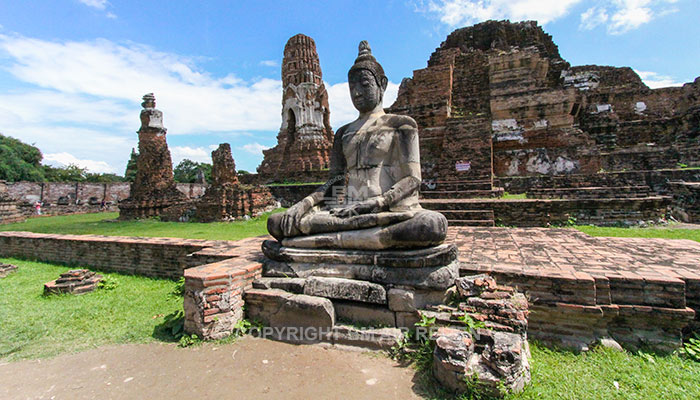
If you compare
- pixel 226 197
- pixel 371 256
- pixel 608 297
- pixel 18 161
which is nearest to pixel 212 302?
pixel 371 256

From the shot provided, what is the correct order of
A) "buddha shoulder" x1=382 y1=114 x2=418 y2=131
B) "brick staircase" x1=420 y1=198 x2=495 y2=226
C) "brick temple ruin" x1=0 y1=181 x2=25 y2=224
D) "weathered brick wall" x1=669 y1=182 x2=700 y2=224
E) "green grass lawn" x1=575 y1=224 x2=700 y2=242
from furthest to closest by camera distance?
"brick temple ruin" x1=0 y1=181 x2=25 y2=224 < "weathered brick wall" x1=669 y1=182 x2=700 y2=224 < "brick staircase" x1=420 y1=198 x2=495 y2=226 < "green grass lawn" x1=575 y1=224 x2=700 y2=242 < "buddha shoulder" x1=382 y1=114 x2=418 y2=131

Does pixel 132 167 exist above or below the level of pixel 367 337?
above

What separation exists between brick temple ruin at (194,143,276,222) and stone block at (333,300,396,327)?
975 cm

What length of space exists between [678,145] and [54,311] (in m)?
17.7

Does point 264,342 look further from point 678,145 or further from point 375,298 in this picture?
point 678,145

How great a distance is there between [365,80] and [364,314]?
2.59 metres

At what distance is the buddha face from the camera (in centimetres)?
382

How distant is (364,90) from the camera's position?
3846 mm

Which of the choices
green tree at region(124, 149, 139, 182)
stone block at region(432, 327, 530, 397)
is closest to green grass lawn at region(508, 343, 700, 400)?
stone block at region(432, 327, 530, 397)

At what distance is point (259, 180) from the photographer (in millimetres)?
20750

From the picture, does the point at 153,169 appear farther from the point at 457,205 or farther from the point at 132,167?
the point at 132,167

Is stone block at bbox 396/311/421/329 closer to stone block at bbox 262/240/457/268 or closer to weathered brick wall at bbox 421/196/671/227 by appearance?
stone block at bbox 262/240/457/268

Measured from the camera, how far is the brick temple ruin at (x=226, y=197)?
1195 centimetres

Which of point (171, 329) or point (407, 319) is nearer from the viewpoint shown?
point (407, 319)
